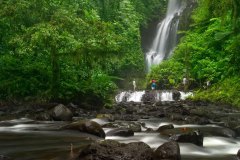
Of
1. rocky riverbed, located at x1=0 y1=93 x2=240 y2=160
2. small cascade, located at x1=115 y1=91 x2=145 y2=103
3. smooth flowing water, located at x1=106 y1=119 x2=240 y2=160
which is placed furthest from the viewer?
small cascade, located at x1=115 y1=91 x2=145 y2=103

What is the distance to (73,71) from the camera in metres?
18.1

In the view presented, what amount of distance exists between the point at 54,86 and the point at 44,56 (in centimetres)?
152

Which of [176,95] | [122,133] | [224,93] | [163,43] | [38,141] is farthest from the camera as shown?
[163,43]

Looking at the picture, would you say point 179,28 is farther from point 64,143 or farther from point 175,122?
point 64,143

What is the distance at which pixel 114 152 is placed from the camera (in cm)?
727

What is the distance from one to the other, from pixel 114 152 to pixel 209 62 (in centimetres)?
2324

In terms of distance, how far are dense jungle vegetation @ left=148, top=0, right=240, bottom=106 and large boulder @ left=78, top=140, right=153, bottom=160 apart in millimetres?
10012

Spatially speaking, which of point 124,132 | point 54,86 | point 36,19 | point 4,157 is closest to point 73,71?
point 54,86

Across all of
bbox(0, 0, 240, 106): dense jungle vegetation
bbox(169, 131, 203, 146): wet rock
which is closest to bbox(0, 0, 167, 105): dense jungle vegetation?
bbox(0, 0, 240, 106): dense jungle vegetation

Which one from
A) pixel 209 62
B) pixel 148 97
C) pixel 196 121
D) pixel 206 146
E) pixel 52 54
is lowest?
pixel 206 146

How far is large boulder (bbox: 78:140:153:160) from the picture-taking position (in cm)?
715

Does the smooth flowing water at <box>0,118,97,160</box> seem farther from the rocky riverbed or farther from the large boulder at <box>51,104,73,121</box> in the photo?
the large boulder at <box>51,104,73,121</box>

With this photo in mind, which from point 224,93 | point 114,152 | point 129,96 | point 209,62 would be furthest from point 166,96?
point 114,152

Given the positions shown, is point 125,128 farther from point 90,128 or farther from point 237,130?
point 237,130
